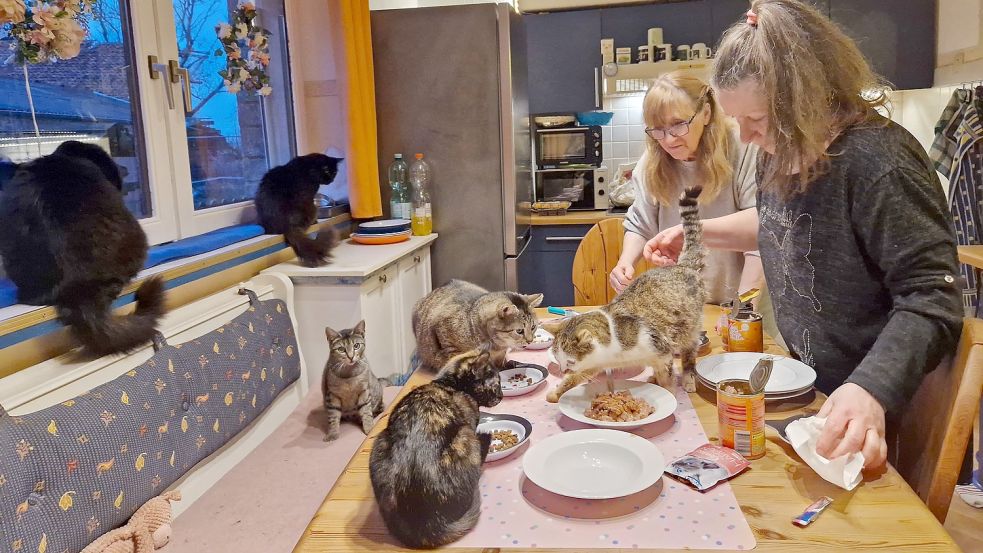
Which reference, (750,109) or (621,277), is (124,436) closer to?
(621,277)

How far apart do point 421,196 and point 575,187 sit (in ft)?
4.37

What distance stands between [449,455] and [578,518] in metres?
0.21

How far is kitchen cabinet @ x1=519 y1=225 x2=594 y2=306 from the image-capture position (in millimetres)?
4008

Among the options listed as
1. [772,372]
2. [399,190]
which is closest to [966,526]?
[772,372]

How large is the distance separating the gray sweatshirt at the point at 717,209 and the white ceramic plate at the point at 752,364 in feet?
1.85

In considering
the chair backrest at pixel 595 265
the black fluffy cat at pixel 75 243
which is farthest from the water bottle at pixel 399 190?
the black fluffy cat at pixel 75 243

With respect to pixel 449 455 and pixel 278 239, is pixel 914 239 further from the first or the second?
pixel 278 239

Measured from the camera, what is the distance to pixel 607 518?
93cm

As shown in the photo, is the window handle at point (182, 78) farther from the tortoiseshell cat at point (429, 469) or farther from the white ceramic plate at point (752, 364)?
the white ceramic plate at point (752, 364)

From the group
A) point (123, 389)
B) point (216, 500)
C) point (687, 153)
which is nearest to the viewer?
point (123, 389)

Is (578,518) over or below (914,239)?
below

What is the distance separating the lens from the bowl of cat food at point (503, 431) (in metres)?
1.11

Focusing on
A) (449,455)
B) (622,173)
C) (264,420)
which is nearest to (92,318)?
(264,420)

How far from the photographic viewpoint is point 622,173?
13.8 ft
